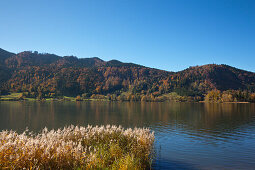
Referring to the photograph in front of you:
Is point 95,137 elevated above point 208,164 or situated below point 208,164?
above

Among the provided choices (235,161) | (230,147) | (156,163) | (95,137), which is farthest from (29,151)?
(230,147)

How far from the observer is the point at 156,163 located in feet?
60.9

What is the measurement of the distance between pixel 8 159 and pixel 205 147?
22.0 metres

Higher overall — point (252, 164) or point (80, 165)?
point (80, 165)

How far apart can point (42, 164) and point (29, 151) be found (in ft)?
3.70

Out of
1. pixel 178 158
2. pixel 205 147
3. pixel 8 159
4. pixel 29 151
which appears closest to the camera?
pixel 8 159

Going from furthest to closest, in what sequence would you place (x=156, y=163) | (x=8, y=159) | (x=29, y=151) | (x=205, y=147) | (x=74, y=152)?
(x=205, y=147) → (x=156, y=163) → (x=74, y=152) → (x=29, y=151) → (x=8, y=159)

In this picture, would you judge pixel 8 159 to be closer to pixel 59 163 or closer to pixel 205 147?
pixel 59 163

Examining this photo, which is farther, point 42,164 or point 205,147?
point 205,147

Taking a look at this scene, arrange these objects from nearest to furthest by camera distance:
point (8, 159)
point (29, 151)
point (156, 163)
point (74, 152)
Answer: point (8, 159) < point (29, 151) < point (74, 152) < point (156, 163)

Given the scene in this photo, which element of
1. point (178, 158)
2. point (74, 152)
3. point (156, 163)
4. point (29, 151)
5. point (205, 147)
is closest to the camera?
point (29, 151)

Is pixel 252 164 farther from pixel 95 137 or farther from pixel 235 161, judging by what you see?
pixel 95 137

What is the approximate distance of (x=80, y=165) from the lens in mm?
12445

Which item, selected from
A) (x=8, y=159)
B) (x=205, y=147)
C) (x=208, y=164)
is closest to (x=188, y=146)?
(x=205, y=147)
